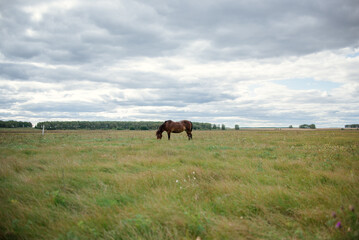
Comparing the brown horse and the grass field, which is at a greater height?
the brown horse

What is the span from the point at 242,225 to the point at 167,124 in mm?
20403

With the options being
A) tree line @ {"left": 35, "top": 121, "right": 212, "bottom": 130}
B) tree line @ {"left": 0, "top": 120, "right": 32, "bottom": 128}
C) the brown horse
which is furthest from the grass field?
tree line @ {"left": 0, "top": 120, "right": 32, "bottom": 128}

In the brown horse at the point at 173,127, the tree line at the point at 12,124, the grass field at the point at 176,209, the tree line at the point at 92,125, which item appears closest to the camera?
the grass field at the point at 176,209

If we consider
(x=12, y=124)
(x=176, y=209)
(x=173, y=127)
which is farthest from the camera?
(x=12, y=124)

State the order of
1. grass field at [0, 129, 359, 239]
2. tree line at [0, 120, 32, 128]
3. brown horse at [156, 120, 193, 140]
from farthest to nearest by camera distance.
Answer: tree line at [0, 120, 32, 128] < brown horse at [156, 120, 193, 140] < grass field at [0, 129, 359, 239]

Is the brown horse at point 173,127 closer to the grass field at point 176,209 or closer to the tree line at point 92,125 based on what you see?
the grass field at point 176,209

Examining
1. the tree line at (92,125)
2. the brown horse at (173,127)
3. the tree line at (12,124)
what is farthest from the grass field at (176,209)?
the tree line at (12,124)

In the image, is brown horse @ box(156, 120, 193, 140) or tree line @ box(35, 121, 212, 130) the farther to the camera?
tree line @ box(35, 121, 212, 130)

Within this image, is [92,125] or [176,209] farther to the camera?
[92,125]

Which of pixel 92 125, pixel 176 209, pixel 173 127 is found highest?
pixel 173 127

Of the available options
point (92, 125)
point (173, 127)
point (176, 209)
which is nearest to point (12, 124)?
point (92, 125)

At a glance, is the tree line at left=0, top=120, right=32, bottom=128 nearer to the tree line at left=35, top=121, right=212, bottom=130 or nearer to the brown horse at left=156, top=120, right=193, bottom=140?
the tree line at left=35, top=121, right=212, bottom=130

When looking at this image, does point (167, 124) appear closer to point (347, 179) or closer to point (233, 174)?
point (233, 174)

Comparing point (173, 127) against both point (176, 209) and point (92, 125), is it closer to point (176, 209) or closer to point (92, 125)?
point (176, 209)
